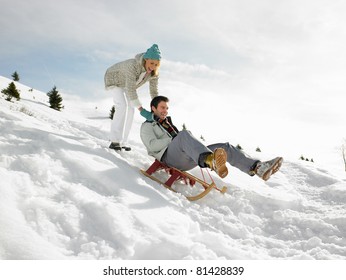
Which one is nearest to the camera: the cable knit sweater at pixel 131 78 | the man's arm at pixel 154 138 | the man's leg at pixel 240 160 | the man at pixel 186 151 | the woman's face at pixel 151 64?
the man at pixel 186 151

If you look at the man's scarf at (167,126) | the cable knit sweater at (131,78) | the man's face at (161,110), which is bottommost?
the man's scarf at (167,126)

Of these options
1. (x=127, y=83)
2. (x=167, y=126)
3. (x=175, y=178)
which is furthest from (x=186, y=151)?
(x=127, y=83)

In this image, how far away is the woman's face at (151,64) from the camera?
17.7ft

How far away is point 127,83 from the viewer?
5.31m

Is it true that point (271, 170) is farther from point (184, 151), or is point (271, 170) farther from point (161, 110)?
point (161, 110)

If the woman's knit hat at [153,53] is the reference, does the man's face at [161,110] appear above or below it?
below

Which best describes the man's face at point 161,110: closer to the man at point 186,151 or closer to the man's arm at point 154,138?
the man at point 186,151

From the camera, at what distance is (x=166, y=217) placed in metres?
3.21

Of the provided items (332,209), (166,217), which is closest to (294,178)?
(332,209)

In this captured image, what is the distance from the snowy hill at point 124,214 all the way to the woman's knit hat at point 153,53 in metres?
1.82

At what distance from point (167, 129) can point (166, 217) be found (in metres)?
2.17

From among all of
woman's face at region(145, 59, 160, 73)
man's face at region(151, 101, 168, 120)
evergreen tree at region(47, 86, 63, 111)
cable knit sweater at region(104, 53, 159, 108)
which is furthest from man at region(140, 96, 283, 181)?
evergreen tree at region(47, 86, 63, 111)

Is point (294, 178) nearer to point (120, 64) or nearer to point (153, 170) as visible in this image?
point (153, 170)

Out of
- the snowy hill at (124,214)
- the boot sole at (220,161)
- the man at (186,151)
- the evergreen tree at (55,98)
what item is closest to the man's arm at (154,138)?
the man at (186,151)
